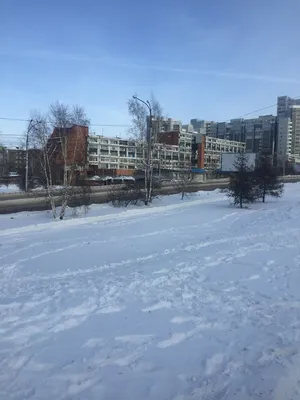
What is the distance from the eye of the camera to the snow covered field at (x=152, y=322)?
11.7 feet

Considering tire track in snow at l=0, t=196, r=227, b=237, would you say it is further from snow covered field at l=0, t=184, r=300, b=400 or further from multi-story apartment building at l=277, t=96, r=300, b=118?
multi-story apartment building at l=277, t=96, r=300, b=118

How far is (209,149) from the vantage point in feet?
361

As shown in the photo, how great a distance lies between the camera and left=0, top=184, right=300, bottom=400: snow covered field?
11.7 ft

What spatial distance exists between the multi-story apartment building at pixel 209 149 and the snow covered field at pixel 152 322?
86793mm

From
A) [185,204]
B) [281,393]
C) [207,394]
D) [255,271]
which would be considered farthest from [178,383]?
[185,204]

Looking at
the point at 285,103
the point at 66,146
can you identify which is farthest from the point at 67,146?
the point at 285,103

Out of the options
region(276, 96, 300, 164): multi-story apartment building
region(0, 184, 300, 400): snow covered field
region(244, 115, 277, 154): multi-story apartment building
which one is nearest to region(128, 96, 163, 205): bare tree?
region(0, 184, 300, 400): snow covered field

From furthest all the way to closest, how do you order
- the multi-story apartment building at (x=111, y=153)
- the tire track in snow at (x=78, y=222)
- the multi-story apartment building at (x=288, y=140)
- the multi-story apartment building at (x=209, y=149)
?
the multi-story apartment building at (x=111, y=153) < the multi-story apartment building at (x=209, y=149) < the multi-story apartment building at (x=288, y=140) < the tire track in snow at (x=78, y=222)

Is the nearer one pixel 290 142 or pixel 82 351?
pixel 82 351

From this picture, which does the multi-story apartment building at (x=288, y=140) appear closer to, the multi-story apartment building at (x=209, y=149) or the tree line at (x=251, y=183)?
the multi-story apartment building at (x=209, y=149)

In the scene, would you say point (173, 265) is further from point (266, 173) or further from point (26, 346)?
point (266, 173)

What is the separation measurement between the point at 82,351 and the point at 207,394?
5.66ft

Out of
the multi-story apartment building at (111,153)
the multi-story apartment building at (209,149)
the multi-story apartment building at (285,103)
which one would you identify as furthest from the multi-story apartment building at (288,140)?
the multi-story apartment building at (111,153)

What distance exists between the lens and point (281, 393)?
10.9 feet
